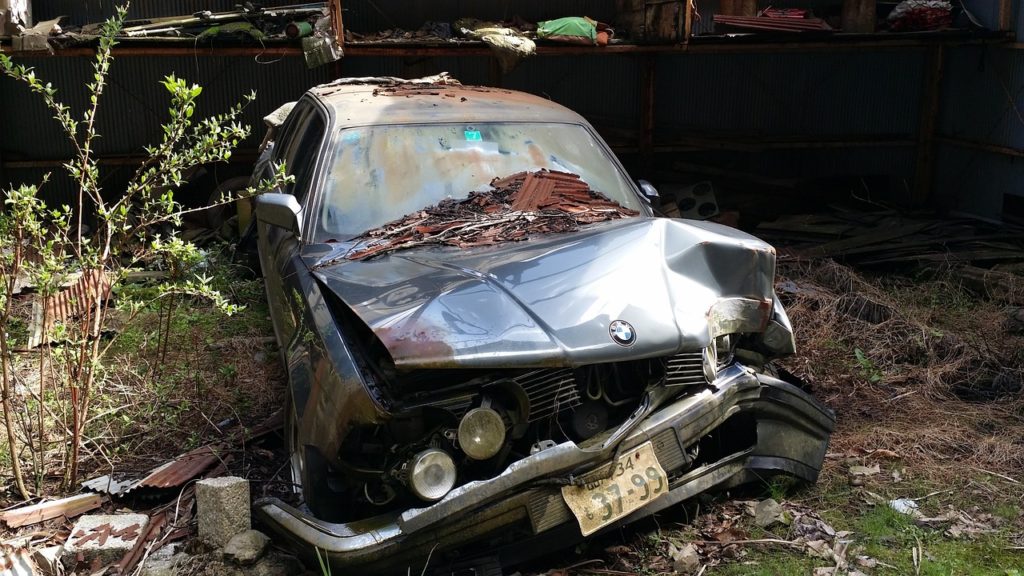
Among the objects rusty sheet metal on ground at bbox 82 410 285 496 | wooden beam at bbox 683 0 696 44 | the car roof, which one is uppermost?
wooden beam at bbox 683 0 696 44

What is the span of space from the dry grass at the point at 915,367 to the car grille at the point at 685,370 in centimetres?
161

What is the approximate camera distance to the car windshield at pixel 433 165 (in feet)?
14.3

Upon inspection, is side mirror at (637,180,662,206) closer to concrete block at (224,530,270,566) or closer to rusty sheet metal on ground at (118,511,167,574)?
concrete block at (224,530,270,566)

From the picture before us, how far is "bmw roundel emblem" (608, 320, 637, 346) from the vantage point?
322cm

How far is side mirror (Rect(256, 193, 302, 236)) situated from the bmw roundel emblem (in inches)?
66.8

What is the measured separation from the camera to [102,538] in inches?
142

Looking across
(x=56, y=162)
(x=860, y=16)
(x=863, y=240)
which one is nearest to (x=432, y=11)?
(x=56, y=162)

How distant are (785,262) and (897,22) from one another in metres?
3.26

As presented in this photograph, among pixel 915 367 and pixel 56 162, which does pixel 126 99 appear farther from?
pixel 915 367

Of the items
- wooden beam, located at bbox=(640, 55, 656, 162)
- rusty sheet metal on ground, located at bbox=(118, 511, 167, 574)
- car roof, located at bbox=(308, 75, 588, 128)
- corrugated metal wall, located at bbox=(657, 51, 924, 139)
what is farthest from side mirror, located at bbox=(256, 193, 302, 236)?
corrugated metal wall, located at bbox=(657, 51, 924, 139)

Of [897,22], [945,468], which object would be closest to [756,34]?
[897,22]

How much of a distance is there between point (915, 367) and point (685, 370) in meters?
3.04

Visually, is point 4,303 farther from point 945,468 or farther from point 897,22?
point 897,22

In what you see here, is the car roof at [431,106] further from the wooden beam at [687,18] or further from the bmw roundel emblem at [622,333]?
the wooden beam at [687,18]
